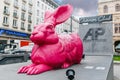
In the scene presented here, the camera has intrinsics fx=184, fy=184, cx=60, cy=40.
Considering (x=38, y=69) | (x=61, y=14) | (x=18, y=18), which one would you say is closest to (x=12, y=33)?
(x=18, y=18)

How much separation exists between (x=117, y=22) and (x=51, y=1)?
58.3ft

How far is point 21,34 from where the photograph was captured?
108ft

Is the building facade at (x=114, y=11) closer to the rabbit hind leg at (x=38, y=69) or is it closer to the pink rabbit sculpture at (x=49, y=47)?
the pink rabbit sculpture at (x=49, y=47)

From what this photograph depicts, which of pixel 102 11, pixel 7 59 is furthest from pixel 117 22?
pixel 7 59

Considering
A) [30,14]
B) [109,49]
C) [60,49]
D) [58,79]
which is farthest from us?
[30,14]

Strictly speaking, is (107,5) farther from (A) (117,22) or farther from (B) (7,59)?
(B) (7,59)

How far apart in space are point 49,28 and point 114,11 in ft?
114

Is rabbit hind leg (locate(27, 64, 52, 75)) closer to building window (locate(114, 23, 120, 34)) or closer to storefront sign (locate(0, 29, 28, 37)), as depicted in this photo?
storefront sign (locate(0, 29, 28, 37))

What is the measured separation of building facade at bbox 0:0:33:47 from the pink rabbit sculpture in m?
23.3

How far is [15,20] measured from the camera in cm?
3161

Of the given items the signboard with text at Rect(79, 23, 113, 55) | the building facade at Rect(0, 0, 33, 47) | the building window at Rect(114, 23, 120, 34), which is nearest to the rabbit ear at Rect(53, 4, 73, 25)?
the signboard with text at Rect(79, 23, 113, 55)

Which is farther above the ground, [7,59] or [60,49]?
[60,49]

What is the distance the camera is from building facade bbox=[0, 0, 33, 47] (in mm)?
28192

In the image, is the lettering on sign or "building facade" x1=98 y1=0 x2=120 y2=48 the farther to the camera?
"building facade" x1=98 y1=0 x2=120 y2=48
